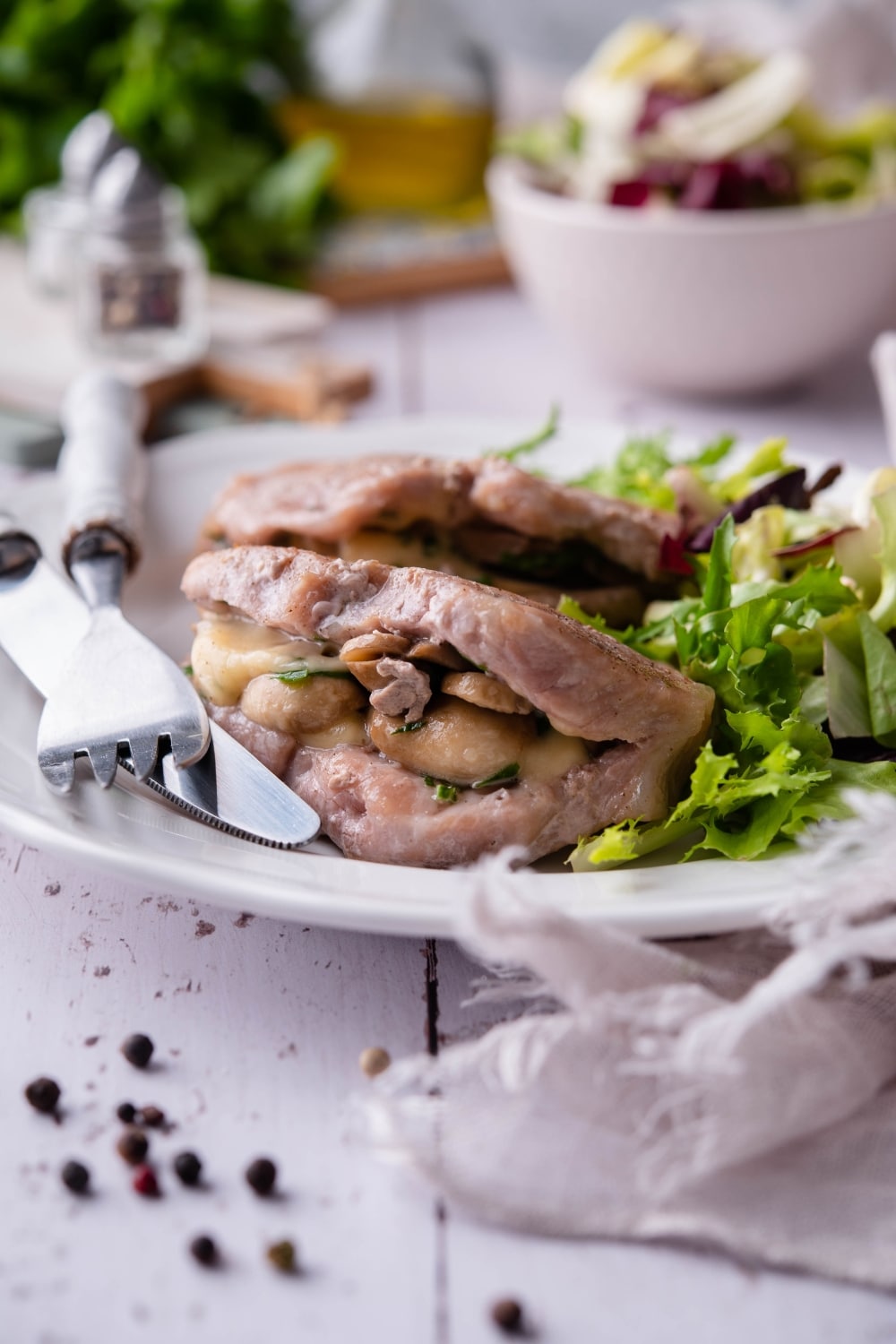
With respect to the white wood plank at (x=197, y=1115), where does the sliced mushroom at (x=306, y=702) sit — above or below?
above

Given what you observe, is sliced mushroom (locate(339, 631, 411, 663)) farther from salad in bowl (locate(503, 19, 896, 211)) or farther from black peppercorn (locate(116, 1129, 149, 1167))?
salad in bowl (locate(503, 19, 896, 211))

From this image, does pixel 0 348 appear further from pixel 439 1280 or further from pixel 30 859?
pixel 439 1280

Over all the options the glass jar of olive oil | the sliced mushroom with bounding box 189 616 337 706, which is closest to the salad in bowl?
the glass jar of olive oil

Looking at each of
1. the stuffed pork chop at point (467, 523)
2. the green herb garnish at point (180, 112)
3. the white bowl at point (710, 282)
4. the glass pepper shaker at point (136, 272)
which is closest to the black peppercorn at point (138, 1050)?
the stuffed pork chop at point (467, 523)

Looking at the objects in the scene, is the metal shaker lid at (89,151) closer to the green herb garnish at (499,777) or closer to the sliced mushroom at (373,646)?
the sliced mushroom at (373,646)

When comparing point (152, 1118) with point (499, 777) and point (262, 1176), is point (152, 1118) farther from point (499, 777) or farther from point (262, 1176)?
point (499, 777)

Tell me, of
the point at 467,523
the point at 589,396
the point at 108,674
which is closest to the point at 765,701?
the point at 467,523

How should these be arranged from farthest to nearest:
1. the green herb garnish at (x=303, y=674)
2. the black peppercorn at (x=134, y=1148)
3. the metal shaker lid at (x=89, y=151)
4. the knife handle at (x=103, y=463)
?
the metal shaker lid at (x=89, y=151) < the knife handle at (x=103, y=463) < the green herb garnish at (x=303, y=674) < the black peppercorn at (x=134, y=1148)
